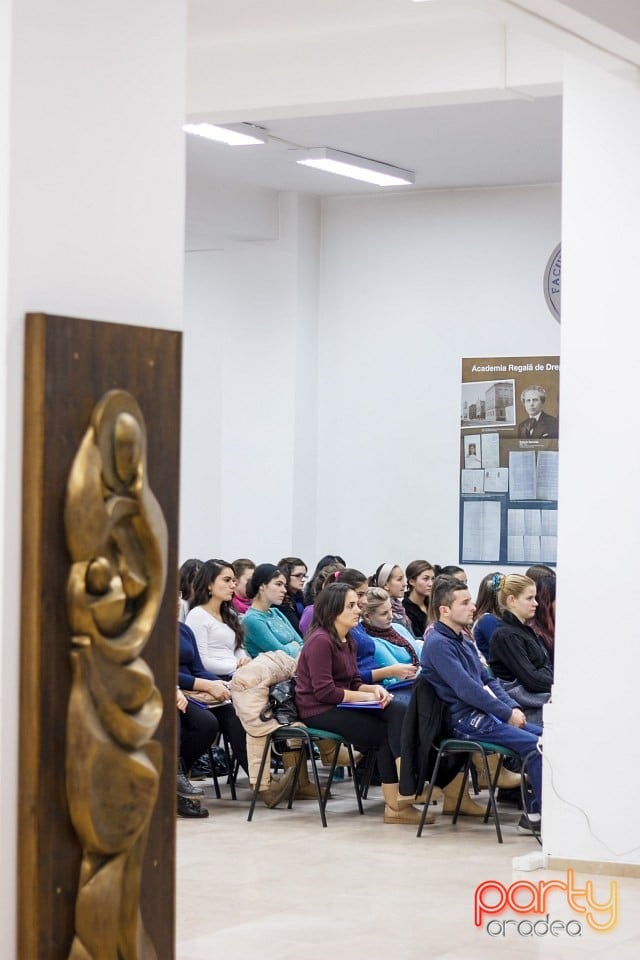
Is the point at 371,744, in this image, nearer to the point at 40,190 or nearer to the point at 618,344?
the point at 618,344

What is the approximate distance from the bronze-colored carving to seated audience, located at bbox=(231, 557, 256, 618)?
626cm

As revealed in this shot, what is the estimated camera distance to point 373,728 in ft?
25.7

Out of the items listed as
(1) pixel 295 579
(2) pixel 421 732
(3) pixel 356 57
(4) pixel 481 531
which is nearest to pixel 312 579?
(1) pixel 295 579

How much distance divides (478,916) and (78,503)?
3058 millimetres

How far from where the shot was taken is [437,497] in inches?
472

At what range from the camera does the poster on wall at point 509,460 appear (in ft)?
38.1

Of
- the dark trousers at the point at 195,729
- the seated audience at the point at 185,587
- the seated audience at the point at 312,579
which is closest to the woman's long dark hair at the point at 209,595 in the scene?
the seated audience at the point at 185,587

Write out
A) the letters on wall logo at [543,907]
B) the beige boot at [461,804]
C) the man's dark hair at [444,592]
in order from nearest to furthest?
the letters on wall logo at [543,907], the man's dark hair at [444,592], the beige boot at [461,804]

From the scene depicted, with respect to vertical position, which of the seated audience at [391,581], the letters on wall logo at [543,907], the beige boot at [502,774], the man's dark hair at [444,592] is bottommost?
the letters on wall logo at [543,907]

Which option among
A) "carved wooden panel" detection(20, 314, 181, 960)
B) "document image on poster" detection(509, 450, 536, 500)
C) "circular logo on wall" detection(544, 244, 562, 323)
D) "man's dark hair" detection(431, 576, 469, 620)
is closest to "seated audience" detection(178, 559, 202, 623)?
"man's dark hair" detection(431, 576, 469, 620)

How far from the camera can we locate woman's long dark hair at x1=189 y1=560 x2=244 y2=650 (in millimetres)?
8422

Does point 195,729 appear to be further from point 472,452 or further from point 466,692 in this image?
point 472,452

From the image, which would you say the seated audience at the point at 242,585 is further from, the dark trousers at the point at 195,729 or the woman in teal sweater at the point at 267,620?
the dark trousers at the point at 195,729

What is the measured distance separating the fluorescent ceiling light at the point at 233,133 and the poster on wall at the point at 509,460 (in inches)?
110
